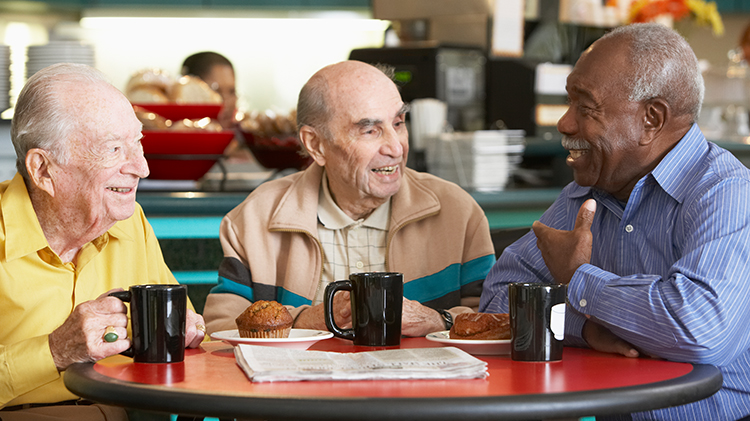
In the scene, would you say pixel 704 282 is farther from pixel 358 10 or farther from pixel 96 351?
pixel 358 10

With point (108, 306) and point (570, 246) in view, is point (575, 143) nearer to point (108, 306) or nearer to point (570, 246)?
point (570, 246)

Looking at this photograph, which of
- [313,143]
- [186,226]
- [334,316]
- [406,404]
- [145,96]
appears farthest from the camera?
[145,96]

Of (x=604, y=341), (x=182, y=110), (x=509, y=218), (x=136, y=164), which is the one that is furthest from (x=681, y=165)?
(x=182, y=110)

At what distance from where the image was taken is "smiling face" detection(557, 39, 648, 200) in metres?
1.53

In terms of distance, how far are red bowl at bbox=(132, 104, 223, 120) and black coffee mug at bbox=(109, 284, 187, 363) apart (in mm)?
1879

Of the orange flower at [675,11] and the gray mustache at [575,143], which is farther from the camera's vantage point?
the orange flower at [675,11]

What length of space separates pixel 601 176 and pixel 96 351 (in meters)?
0.97

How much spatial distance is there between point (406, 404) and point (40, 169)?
3.22 ft

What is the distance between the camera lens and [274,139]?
9.73 feet

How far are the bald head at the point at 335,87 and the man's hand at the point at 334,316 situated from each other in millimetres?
517

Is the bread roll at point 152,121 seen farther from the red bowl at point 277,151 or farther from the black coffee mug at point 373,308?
the black coffee mug at point 373,308

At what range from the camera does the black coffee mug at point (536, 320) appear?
120cm

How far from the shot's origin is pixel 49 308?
1.58 meters

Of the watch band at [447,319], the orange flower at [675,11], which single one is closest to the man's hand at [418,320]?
the watch band at [447,319]
